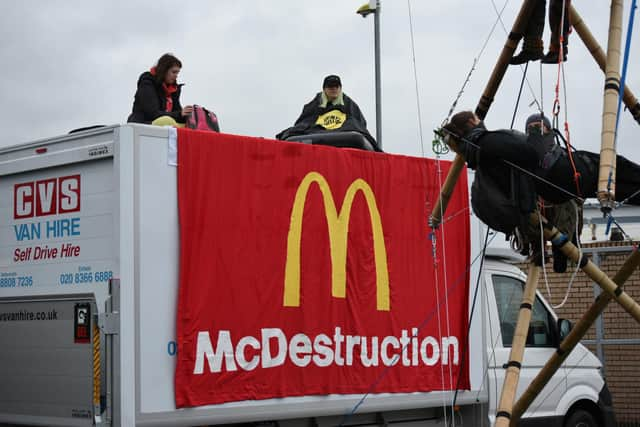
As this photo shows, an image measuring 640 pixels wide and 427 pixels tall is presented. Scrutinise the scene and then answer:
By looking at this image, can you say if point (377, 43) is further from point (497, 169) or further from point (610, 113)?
point (610, 113)

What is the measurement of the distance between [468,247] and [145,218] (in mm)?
3461

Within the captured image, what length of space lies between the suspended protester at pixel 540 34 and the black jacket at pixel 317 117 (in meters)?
3.13

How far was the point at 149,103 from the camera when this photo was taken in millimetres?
9000

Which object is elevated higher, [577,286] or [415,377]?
[577,286]

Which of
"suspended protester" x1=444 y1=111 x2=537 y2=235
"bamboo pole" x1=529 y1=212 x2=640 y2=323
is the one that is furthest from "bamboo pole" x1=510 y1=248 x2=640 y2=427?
"suspended protester" x1=444 y1=111 x2=537 y2=235

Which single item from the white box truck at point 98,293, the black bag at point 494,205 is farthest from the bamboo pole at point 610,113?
the white box truck at point 98,293

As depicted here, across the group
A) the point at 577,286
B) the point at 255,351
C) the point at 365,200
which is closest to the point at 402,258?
the point at 365,200

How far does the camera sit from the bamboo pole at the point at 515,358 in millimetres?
6301

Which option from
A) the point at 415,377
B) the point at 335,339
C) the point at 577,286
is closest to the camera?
the point at 335,339

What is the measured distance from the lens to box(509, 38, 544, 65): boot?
22.4 feet

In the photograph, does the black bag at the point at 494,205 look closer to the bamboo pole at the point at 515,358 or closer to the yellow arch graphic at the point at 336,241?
the bamboo pole at the point at 515,358

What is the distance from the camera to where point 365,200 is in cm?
898

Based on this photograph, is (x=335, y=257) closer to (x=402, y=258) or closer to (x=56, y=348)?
(x=402, y=258)

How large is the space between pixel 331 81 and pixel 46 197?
3.28 meters
